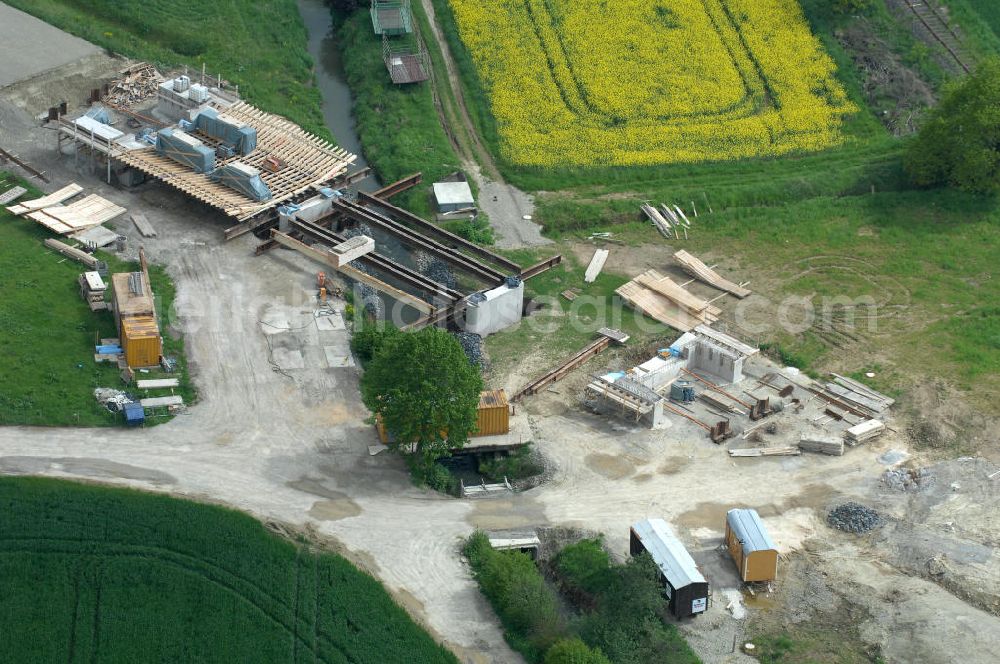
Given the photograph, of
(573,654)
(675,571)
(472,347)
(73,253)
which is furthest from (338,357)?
(573,654)

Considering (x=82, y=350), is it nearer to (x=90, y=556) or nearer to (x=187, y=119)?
(x=90, y=556)

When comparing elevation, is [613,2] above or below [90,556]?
above

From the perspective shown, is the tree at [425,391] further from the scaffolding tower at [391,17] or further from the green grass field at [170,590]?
the scaffolding tower at [391,17]

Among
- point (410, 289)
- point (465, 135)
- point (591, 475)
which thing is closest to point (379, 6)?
point (465, 135)

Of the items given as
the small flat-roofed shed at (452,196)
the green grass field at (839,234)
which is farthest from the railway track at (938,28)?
the small flat-roofed shed at (452,196)

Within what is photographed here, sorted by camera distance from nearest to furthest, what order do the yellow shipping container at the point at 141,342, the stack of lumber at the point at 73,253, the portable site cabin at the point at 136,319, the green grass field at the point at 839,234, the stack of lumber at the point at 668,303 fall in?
the yellow shipping container at the point at 141,342 < the portable site cabin at the point at 136,319 < the stack of lumber at the point at 73,253 < the green grass field at the point at 839,234 < the stack of lumber at the point at 668,303

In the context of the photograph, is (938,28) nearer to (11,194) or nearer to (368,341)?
(368,341)

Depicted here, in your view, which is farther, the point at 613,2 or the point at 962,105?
the point at 613,2
